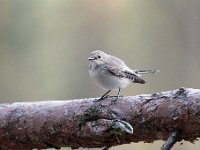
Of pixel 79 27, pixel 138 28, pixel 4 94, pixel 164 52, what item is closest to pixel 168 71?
pixel 164 52

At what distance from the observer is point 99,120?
216 centimetres

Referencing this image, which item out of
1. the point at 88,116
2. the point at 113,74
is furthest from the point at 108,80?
the point at 88,116

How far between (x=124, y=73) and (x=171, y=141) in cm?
101

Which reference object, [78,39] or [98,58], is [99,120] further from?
[78,39]

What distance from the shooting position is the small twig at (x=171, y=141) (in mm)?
1936

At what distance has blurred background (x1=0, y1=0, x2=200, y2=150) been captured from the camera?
23.2 ft

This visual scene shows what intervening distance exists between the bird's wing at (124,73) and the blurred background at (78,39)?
377 cm

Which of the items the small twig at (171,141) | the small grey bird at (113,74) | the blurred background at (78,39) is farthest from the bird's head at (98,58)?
the blurred background at (78,39)

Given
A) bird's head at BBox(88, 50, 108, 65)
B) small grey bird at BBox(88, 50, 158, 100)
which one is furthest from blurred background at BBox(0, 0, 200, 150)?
small grey bird at BBox(88, 50, 158, 100)

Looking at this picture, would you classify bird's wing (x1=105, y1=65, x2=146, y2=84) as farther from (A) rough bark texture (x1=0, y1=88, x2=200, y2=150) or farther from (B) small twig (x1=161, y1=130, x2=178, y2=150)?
(B) small twig (x1=161, y1=130, x2=178, y2=150)

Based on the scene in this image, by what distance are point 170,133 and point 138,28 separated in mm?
5451

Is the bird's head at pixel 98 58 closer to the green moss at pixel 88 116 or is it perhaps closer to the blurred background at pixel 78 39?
the green moss at pixel 88 116

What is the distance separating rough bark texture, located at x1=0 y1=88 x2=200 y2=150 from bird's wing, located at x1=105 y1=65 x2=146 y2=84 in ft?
2.08

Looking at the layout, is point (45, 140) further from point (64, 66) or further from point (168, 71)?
point (64, 66)
